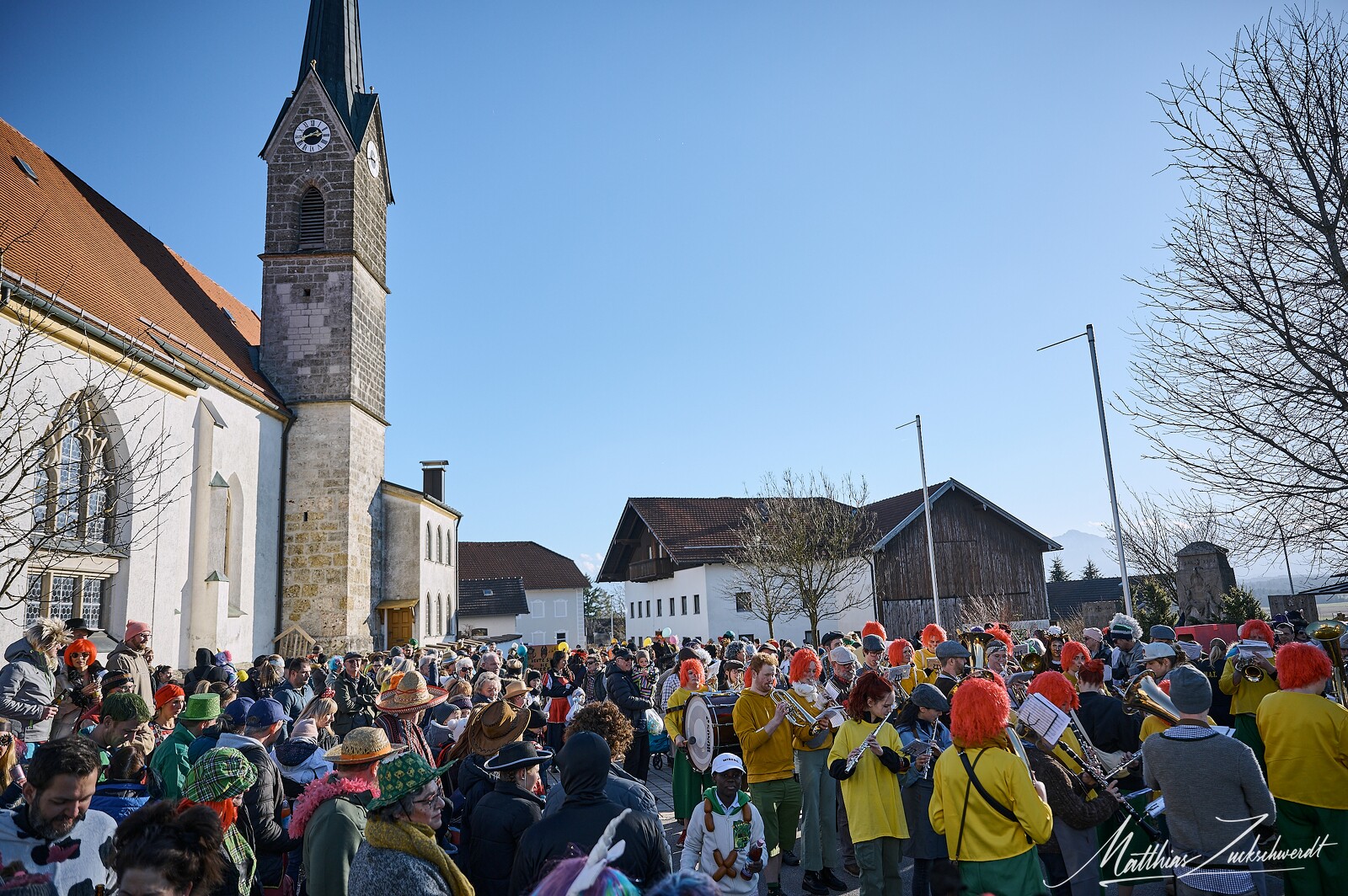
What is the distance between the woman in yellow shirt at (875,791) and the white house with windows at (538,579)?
197 feet

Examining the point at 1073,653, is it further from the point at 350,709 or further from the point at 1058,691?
the point at 350,709

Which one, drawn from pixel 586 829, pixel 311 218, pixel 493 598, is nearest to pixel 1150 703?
pixel 586 829

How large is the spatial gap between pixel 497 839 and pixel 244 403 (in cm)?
2224

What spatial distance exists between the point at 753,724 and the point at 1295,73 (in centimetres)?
969

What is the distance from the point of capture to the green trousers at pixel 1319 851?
541 cm

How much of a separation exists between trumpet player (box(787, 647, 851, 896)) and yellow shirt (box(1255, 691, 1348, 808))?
3145mm

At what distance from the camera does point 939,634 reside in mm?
12492

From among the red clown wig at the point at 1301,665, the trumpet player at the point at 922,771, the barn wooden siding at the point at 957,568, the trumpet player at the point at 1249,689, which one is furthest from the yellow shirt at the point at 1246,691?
the barn wooden siding at the point at 957,568

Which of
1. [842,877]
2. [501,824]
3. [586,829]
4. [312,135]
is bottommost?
[842,877]

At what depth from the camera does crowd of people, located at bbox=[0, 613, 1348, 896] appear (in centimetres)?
353

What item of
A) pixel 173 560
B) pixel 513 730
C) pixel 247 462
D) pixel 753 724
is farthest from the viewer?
pixel 247 462

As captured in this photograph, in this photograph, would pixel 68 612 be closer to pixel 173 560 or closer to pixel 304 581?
pixel 173 560

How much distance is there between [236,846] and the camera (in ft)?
14.0

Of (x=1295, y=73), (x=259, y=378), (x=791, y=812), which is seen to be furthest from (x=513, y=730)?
(x=259, y=378)
